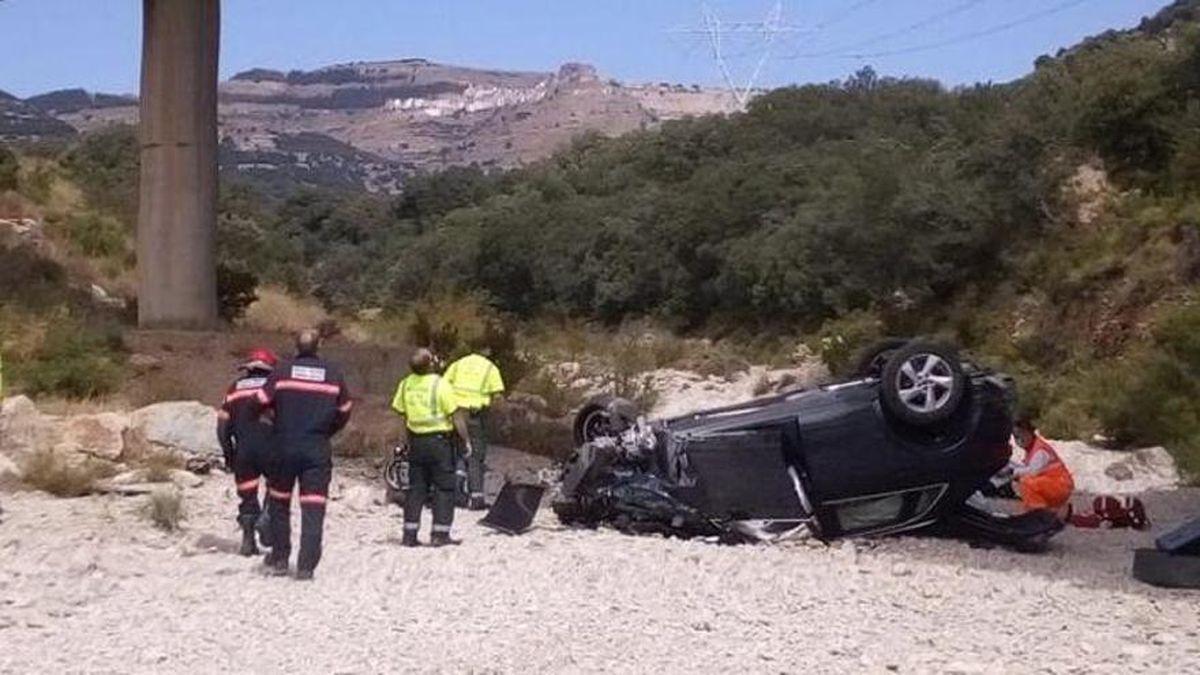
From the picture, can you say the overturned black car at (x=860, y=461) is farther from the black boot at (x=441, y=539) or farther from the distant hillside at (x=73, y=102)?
the distant hillside at (x=73, y=102)

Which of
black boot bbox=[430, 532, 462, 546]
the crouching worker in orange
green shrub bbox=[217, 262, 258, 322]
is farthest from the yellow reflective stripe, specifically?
green shrub bbox=[217, 262, 258, 322]

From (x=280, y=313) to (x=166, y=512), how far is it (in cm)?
2193

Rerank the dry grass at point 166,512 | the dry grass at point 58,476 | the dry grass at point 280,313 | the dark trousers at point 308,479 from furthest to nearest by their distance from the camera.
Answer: the dry grass at point 280,313 < the dry grass at point 58,476 < the dry grass at point 166,512 < the dark trousers at point 308,479

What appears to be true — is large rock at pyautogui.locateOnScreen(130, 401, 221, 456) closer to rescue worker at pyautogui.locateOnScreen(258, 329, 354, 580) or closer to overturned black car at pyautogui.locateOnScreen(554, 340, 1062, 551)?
overturned black car at pyautogui.locateOnScreen(554, 340, 1062, 551)

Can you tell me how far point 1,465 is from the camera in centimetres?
1753

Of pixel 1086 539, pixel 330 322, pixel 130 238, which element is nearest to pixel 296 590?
pixel 1086 539

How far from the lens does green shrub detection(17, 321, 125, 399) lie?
73.4ft

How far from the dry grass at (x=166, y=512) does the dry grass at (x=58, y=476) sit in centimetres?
117

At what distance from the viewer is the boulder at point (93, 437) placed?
1811 cm

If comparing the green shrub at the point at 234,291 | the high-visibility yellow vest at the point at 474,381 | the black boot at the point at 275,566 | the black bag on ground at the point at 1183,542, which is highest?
the high-visibility yellow vest at the point at 474,381

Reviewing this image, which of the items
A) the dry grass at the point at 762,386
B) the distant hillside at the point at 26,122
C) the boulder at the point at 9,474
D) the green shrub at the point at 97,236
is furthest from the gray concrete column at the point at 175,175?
the distant hillside at the point at 26,122

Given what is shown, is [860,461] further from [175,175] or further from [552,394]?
[175,175]

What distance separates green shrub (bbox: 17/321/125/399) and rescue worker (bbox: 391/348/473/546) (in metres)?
8.22

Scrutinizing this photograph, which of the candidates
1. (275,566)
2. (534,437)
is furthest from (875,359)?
(534,437)
